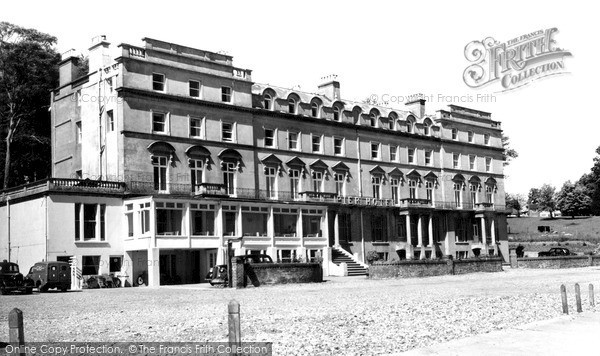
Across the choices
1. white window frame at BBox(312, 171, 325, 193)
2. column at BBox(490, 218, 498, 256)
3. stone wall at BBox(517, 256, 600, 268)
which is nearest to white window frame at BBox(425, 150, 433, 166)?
column at BBox(490, 218, 498, 256)

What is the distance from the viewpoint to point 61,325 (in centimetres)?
1822

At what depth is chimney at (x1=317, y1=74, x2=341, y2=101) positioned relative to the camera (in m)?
63.5

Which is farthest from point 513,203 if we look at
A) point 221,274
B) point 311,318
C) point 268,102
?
point 311,318

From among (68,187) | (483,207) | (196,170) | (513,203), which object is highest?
(513,203)

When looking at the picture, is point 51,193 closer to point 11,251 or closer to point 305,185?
point 11,251

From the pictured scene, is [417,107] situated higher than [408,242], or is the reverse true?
[417,107]

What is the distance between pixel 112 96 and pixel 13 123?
1614cm

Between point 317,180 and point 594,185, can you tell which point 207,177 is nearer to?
point 317,180

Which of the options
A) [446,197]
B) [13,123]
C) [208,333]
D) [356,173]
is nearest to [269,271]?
[208,333]

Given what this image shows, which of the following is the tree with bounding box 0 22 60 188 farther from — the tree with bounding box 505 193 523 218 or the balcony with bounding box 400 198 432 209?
the tree with bounding box 505 193 523 218

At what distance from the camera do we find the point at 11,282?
1330 inches

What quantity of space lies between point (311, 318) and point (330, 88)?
4682cm

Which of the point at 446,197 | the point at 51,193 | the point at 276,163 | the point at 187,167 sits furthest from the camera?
the point at 446,197

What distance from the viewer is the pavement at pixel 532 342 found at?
492 inches
